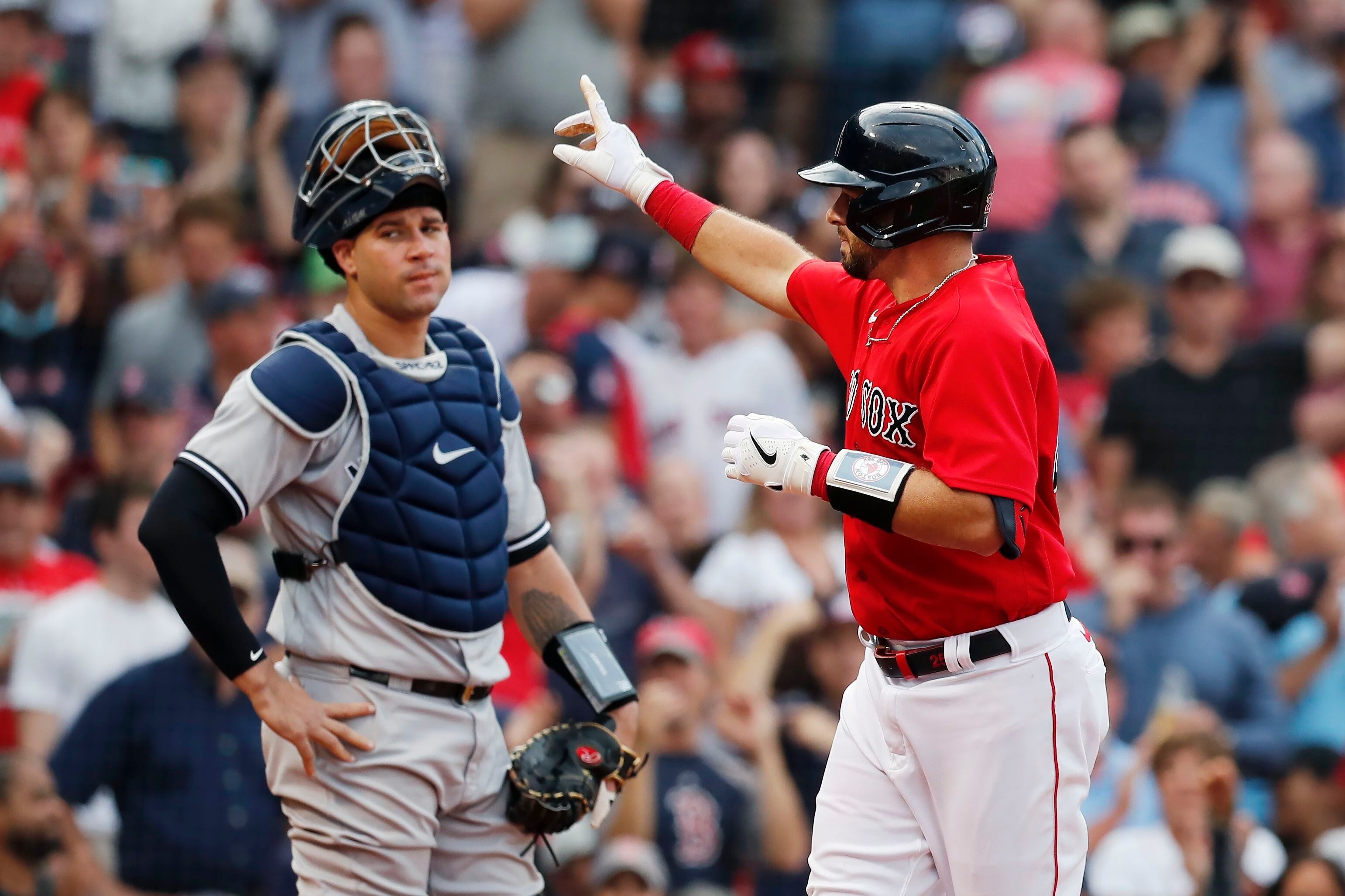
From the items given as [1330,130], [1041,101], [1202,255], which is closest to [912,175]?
[1202,255]

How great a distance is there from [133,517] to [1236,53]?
20.4ft

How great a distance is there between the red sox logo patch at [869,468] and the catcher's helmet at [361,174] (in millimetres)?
1048

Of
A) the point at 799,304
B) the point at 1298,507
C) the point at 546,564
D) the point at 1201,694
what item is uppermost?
the point at 799,304

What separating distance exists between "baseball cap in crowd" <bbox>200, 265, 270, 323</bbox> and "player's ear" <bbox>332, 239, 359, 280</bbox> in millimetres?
3340

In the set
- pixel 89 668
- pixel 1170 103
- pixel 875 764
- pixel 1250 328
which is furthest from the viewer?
pixel 1170 103

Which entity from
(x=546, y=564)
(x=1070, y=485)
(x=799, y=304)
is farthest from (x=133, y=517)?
(x=1070, y=485)

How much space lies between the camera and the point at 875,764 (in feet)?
10.9

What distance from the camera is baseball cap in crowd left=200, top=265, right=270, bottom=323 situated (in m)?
6.62

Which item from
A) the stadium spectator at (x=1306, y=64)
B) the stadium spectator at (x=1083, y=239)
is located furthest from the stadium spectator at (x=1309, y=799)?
the stadium spectator at (x=1306, y=64)

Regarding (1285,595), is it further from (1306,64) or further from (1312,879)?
(1306,64)

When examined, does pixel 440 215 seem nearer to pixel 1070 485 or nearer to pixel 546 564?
pixel 546 564

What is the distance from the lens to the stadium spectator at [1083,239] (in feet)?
25.4

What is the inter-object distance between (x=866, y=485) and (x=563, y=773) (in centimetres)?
97

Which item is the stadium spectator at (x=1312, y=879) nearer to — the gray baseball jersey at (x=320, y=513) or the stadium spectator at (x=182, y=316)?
the gray baseball jersey at (x=320, y=513)
